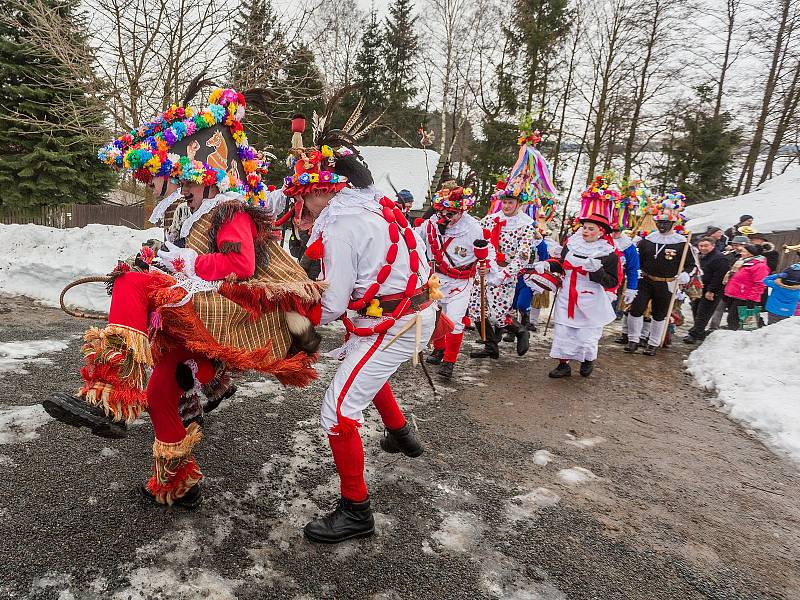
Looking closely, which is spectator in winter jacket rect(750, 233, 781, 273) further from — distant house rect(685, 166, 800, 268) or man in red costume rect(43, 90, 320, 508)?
man in red costume rect(43, 90, 320, 508)

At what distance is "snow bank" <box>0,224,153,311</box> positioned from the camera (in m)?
7.23

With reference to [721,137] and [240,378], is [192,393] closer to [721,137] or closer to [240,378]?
[240,378]

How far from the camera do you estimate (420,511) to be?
289 centimetres

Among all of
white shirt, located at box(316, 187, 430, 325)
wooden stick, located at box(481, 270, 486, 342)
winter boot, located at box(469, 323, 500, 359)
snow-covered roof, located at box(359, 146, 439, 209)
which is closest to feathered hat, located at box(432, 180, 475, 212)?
wooden stick, located at box(481, 270, 486, 342)

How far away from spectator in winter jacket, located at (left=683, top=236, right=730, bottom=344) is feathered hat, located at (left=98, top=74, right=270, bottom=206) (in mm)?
8370

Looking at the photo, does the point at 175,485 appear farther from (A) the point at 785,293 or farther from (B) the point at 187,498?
(A) the point at 785,293

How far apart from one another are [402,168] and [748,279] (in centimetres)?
1878

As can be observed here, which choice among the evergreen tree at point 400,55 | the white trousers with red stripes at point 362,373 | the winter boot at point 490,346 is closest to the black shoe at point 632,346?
the winter boot at point 490,346

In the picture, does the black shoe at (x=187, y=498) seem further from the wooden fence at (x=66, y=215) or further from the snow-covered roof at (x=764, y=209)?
the snow-covered roof at (x=764, y=209)

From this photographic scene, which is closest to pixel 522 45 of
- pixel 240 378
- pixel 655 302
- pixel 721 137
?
pixel 721 137

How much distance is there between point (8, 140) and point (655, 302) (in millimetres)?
Result: 18075

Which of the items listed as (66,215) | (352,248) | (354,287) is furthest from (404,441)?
(66,215)

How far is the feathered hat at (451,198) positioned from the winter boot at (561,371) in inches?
86.5

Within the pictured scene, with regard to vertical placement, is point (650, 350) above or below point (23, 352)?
below
